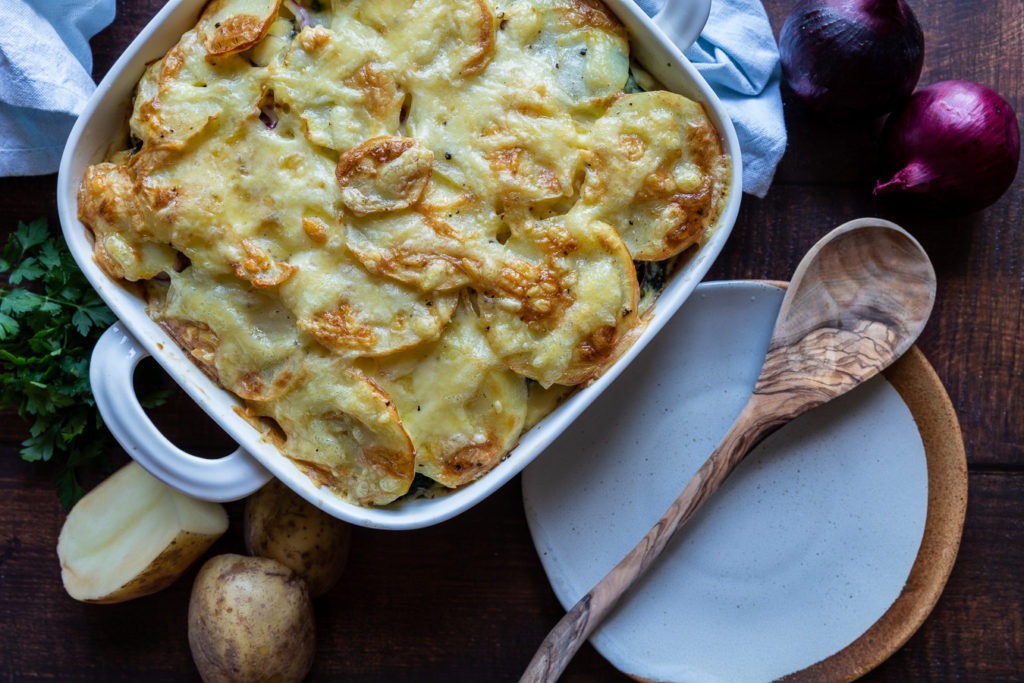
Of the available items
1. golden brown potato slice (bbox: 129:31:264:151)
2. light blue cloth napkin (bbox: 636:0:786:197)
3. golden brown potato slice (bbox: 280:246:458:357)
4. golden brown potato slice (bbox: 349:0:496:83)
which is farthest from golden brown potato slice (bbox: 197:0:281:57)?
light blue cloth napkin (bbox: 636:0:786:197)

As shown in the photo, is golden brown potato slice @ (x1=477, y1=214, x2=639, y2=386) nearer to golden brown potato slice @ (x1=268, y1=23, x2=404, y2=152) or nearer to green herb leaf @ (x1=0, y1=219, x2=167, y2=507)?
golden brown potato slice @ (x1=268, y1=23, x2=404, y2=152)

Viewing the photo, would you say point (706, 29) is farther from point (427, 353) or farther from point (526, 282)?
point (427, 353)

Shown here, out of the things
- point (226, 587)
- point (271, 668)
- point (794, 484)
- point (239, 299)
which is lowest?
point (794, 484)

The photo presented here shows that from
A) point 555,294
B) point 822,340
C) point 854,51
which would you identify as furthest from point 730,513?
point 854,51

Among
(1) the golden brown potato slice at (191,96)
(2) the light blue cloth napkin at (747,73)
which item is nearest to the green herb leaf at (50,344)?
(1) the golden brown potato slice at (191,96)

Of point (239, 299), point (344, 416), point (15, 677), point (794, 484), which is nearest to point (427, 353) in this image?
point (344, 416)

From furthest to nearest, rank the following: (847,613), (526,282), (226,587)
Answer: (847,613) < (226,587) < (526,282)

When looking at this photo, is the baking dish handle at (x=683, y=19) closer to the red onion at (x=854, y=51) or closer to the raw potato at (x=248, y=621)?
the red onion at (x=854, y=51)
